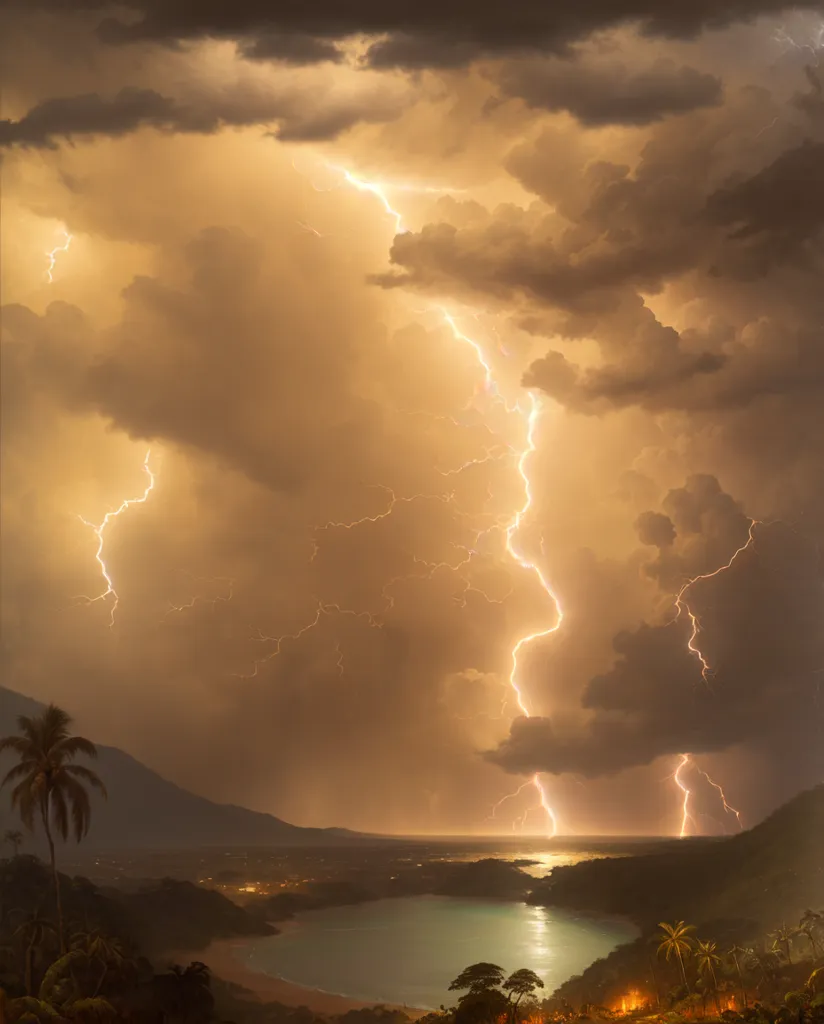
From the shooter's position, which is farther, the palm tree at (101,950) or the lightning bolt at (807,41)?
the lightning bolt at (807,41)

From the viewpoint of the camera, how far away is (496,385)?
15211 mm

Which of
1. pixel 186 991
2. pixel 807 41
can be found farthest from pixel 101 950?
pixel 807 41

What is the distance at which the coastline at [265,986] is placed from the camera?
13141mm

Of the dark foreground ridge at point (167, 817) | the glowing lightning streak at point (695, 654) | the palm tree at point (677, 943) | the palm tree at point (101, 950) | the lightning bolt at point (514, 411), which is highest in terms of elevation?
the lightning bolt at point (514, 411)

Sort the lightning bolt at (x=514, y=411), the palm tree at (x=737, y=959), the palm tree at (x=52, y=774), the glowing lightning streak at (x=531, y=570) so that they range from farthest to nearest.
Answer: the lightning bolt at (x=514, y=411) → the glowing lightning streak at (x=531, y=570) → the palm tree at (x=52, y=774) → the palm tree at (x=737, y=959)

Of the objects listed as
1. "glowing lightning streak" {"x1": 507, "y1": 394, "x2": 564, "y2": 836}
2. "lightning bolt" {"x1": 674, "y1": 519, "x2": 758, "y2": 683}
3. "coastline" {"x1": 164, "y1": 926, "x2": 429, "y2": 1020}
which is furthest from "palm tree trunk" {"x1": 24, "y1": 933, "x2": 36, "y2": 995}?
"lightning bolt" {"x1": 674, "y1": 519, "x2": 758, "y2": 683}

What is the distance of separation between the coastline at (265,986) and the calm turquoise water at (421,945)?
0.08m

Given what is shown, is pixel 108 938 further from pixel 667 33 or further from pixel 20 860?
pixel 667 33

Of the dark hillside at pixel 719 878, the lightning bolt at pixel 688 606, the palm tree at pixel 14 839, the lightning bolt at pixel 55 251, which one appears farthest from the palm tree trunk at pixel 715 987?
the lightning bolt at pixel 55 251

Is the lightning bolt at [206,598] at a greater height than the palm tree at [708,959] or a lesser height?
greater

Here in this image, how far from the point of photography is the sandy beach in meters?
13.2

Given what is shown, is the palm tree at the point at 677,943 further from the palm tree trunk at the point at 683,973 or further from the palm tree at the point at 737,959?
the palm tree at the point at 737,959

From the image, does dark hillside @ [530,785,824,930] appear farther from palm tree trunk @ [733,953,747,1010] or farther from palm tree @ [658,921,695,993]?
palm tree trunk @ [733,953,747,1010]

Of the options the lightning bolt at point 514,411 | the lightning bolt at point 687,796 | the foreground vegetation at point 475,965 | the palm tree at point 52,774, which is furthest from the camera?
the lightning bolt at point 514,411
